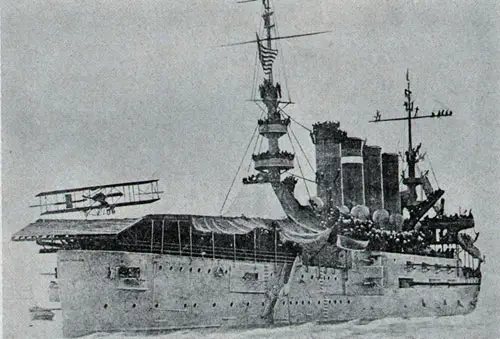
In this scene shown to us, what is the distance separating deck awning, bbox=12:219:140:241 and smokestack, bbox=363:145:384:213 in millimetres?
11415

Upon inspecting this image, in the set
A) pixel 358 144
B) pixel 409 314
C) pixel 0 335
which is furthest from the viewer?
pixel 358 144

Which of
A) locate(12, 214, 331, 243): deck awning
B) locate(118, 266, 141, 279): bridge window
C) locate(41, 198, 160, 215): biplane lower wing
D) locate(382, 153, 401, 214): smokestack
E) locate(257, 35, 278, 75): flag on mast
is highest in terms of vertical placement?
locate(257, 35, 278, 75): flag on mast

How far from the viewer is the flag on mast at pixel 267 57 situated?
21.2m

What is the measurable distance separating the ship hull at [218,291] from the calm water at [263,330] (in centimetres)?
28

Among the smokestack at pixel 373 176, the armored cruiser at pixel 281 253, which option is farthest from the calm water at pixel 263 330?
the smokestack at pixel 373 176

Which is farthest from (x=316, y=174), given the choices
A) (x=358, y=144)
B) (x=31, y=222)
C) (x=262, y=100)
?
(x=31, y=222)

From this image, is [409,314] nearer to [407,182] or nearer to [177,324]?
[407,182]

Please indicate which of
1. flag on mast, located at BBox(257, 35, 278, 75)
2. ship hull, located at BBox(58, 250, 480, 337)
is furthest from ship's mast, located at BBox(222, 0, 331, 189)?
ship hull, located at BBox(58, 250, 480, 337)

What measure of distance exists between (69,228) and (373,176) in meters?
12.9

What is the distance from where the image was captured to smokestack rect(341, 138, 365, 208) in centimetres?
2639

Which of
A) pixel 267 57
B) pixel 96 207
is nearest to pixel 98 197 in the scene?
pixel 96 207

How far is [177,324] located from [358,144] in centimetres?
1085

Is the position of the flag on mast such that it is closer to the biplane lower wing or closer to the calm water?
the biplane lower wing

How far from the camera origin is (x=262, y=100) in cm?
2230
